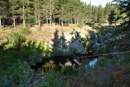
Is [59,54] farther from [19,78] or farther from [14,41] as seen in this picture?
[19,78]

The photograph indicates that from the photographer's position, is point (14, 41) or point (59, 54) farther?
point (59, 54)

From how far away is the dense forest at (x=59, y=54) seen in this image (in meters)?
4.78

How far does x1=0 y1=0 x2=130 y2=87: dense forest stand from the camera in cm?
478

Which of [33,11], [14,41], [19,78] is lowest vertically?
[19,78]

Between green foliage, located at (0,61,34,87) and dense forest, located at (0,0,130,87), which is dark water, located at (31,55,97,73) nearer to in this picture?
dense forest, located at (0,0,130,87)

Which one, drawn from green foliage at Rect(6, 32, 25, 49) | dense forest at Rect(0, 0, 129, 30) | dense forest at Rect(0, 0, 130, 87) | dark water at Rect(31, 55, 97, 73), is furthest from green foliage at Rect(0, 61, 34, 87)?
dense forest at Rect(0, 0, 129, 30)

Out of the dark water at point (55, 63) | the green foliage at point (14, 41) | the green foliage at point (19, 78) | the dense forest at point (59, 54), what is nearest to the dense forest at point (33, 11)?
the dense forest at point (59, 54)

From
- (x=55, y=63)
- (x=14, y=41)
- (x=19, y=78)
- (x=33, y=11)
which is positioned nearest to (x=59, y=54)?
(x=55, y=63)

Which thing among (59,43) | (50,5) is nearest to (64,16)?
(50,5)

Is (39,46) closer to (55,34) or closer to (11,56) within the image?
(11,56)

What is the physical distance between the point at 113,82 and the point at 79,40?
77.1 ft

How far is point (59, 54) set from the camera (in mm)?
23047

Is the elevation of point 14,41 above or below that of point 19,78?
above

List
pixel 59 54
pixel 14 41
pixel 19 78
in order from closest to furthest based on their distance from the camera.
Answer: pixel 19 78 → pixel 14 41 → pixel 59 54
